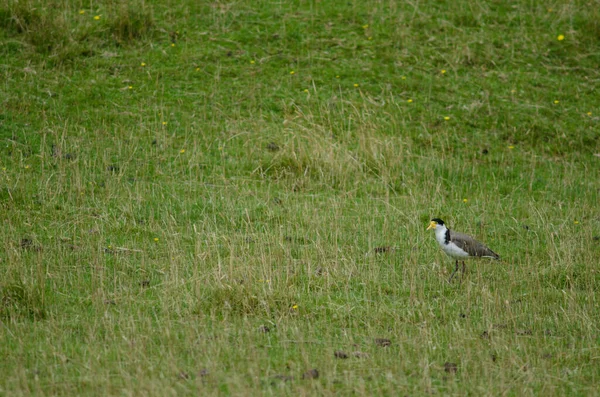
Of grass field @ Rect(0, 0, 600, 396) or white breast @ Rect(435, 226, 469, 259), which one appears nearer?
grass field @ Rect(0, 0, 600, 396)

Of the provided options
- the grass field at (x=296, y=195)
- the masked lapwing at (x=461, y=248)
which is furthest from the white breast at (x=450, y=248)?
the grass field at (x=296, y=195)

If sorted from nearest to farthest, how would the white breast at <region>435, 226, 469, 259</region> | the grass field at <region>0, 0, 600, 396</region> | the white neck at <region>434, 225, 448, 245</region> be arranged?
the grass field at <region>0, 0, 600, 396</region>, the white breast at <region>435, 226, 469, 259</region>, the white neck at <region>434, 225, 448, 245</region>

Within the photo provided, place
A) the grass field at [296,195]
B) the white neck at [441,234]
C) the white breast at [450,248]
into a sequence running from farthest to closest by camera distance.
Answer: the white neck at [441,234] < the white breast at [450,248] < the grass field at [296,195]

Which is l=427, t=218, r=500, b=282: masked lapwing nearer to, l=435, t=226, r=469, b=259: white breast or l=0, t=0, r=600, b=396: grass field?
l=435, t=226, r=469, b=259: white breast

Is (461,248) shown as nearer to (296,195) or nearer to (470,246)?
(470,246)

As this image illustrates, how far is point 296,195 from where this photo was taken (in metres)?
11.0

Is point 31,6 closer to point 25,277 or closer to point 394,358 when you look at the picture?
point 25,277

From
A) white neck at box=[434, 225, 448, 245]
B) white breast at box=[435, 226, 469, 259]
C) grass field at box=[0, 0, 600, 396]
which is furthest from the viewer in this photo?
white neck at box=[434, 225, 448, 245]

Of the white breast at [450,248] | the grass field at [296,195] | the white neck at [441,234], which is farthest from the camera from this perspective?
the white neck at [441,234]

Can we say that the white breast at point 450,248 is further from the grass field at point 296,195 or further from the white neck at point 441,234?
the grass field at point 296,195

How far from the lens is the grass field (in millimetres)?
6434

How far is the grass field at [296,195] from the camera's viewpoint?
21.1ft

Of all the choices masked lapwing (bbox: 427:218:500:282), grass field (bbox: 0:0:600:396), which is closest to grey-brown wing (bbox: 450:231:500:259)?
masked lapwing (bbox: 427:218:500:282)

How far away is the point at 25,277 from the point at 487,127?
9.23 m
